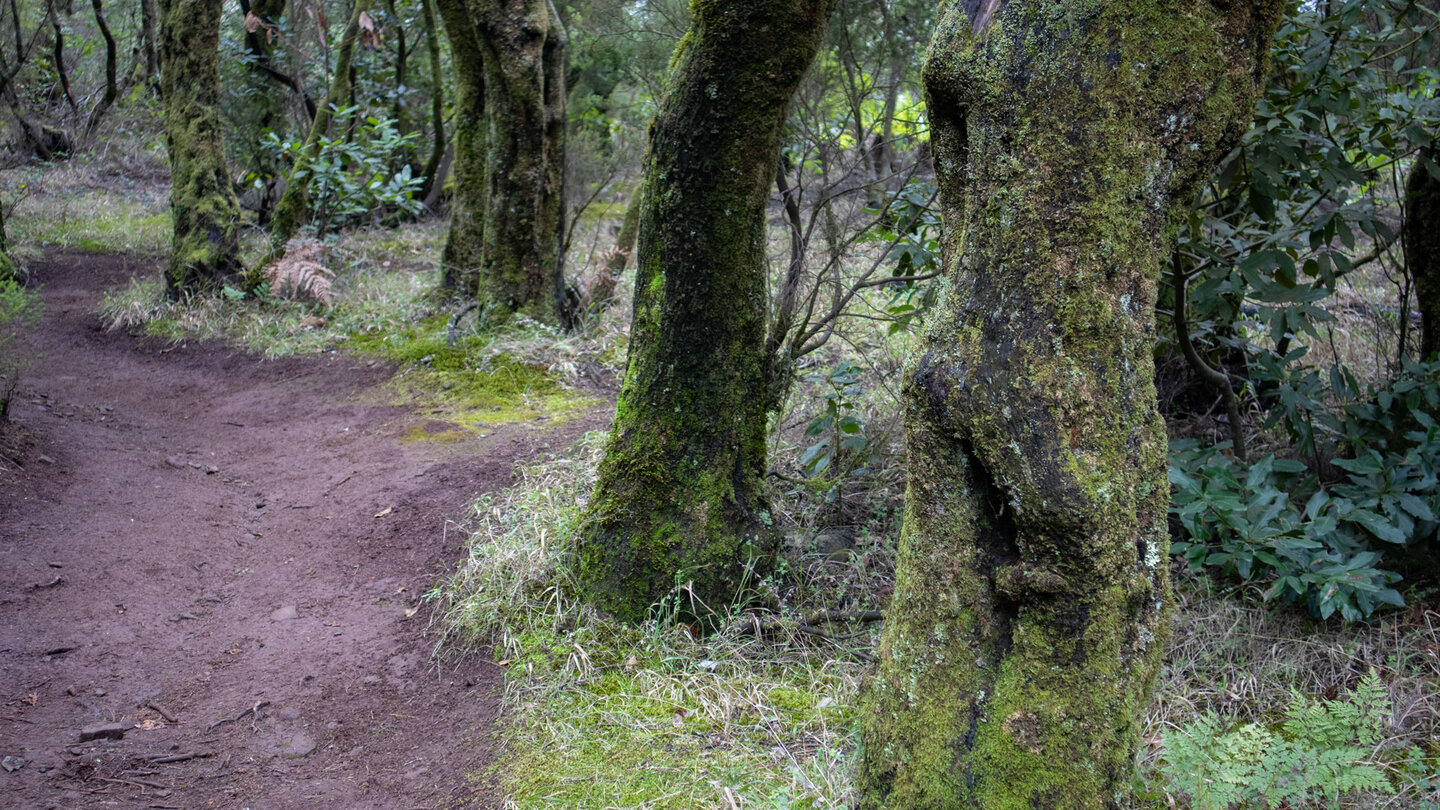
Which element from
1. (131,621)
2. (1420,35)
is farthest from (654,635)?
(1420,35)

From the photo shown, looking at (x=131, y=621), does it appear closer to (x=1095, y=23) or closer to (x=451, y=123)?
(x=1095, y=23)

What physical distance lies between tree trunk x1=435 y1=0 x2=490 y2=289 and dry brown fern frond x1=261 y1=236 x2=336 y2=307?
4.24 ft

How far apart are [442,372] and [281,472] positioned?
5.47 ft

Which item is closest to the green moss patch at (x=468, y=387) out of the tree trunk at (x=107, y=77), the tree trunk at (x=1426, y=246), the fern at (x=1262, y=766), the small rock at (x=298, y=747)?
the small rock at (x=298, y=747)

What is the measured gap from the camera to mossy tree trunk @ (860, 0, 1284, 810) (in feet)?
6.20

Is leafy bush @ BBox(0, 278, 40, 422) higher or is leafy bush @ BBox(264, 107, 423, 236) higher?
leafy bush @ BBox(264, 107, 423, 236)

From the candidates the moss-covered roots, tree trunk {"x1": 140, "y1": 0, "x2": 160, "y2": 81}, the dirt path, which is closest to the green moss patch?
the dirt path

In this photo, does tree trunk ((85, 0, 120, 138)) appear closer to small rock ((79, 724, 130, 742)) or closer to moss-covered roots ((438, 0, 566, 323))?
moss-covered roots ((438, 0, 566, 323))

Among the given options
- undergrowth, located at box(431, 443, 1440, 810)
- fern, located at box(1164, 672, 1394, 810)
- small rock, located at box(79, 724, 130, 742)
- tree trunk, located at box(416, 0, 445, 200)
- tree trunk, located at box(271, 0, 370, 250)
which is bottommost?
small rock, located at box(79, 724, 130, 742)

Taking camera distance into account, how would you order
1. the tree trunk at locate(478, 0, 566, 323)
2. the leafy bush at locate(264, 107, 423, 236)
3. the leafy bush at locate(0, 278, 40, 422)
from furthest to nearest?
the leafy bush at locate(264, 107, 423, 236), the tree trunk at locate(478, 0, 566, 323), the leafy bush at locate(0, 278, 40, 422)

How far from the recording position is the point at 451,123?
1439 centimetres

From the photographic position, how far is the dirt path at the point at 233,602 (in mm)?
3064

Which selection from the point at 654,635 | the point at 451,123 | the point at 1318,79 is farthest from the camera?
the point at 451,123

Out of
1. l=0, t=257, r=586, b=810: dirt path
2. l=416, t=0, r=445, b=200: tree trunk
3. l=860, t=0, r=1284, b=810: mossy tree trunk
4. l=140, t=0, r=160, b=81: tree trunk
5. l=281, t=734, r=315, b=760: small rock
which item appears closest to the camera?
l=860, t=0, r=1284, b=810: mossy tree trunk
